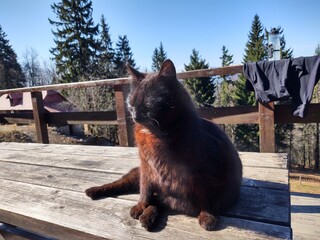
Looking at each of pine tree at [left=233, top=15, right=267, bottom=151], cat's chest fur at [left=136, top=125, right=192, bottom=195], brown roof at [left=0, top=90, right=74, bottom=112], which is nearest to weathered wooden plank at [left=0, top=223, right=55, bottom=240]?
cat's chest fur at [left=136, top=125, right=192, bottom=195]

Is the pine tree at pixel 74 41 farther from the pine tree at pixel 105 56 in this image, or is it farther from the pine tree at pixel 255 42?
the pine tree at pixel 255 42

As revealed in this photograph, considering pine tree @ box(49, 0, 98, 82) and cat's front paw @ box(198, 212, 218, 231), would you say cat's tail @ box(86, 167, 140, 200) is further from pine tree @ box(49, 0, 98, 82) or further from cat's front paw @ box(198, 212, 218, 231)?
pine tree @ box(49, 0, 98, 82)

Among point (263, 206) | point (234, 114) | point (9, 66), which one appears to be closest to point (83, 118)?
point (234, 114)

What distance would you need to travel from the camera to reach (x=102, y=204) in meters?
1.23

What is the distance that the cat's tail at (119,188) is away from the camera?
4.24 ft

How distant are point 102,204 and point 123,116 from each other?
→ 1.51 metres

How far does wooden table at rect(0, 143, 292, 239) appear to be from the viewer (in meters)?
0.96

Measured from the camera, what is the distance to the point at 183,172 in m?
0.95

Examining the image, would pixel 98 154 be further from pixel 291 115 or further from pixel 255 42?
pixel 255 42

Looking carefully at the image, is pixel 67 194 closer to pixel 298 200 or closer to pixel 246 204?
pixel 246 204

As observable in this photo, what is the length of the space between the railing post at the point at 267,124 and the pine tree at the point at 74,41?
20377 mm

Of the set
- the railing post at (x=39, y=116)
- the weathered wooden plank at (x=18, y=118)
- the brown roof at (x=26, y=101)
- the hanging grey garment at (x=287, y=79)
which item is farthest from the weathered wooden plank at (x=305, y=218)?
the brown roof at (x=26, y=101)

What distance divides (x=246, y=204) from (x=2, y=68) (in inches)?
1185

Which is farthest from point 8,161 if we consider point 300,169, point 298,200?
point 300,169
